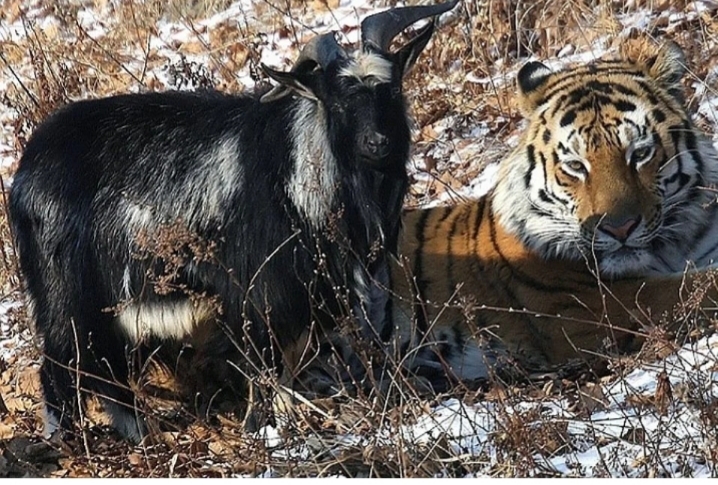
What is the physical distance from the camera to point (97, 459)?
16.9 ft

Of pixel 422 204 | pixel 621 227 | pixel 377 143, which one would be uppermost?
pixel 377 143

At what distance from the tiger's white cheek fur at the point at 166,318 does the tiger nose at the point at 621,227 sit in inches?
78.5

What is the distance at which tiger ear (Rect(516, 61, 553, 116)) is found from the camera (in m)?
6.87

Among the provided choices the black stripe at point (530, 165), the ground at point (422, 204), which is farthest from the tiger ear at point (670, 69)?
the black stripe at point (530, 165)

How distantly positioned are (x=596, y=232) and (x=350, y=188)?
128cm

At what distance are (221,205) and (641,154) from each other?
209cm

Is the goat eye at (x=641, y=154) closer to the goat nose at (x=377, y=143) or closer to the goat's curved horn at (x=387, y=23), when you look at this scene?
the goat's curved horn at (x=387, y=23)

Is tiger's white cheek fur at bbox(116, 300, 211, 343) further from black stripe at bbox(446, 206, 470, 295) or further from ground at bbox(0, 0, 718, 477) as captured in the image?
black stripe at bbox(446, 206, 470, 295)

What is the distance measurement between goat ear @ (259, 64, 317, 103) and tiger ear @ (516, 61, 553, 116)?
1.53 metres

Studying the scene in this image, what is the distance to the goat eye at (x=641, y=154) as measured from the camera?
6210mm

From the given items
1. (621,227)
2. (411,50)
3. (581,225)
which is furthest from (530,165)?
(411,50)

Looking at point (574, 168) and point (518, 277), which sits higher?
point (574, 168)

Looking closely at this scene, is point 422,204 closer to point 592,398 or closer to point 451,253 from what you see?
point 451,253

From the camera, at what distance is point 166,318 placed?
6.06 metres
